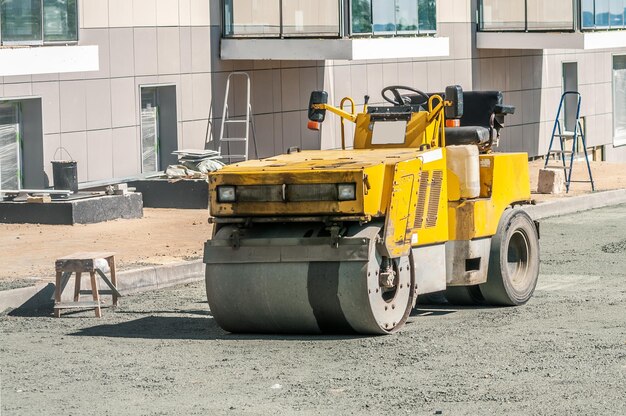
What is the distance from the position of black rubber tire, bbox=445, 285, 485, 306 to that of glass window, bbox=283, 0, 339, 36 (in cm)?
1344

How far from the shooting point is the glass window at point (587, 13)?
34375 millimetres

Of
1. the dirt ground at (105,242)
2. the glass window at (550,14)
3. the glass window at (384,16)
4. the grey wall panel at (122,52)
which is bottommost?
the dirt ground at (105,242)

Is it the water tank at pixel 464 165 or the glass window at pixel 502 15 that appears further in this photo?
the glass window at pixel 502 15

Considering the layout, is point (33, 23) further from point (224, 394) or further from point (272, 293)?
point (224, 394)

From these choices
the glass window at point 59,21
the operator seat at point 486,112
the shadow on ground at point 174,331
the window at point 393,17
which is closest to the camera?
the shadow on ground at point 174,331

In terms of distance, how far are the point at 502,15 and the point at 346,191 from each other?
23787 millimetres

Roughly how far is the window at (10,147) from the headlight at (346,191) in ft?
39.0

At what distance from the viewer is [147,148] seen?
87.4ft

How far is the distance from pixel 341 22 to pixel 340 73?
294 centimetres

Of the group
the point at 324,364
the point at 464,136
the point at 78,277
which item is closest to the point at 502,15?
the point at 464,136

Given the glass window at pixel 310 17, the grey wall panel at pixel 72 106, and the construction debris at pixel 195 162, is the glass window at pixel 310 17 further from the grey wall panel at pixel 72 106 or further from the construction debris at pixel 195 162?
the grey wall panel at pixel 72 106

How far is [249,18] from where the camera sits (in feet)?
92.3

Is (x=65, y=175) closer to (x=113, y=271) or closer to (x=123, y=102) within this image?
(x=123, y=102)

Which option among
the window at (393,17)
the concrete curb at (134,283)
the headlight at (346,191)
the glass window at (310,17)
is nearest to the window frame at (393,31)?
the window at (393,17)
